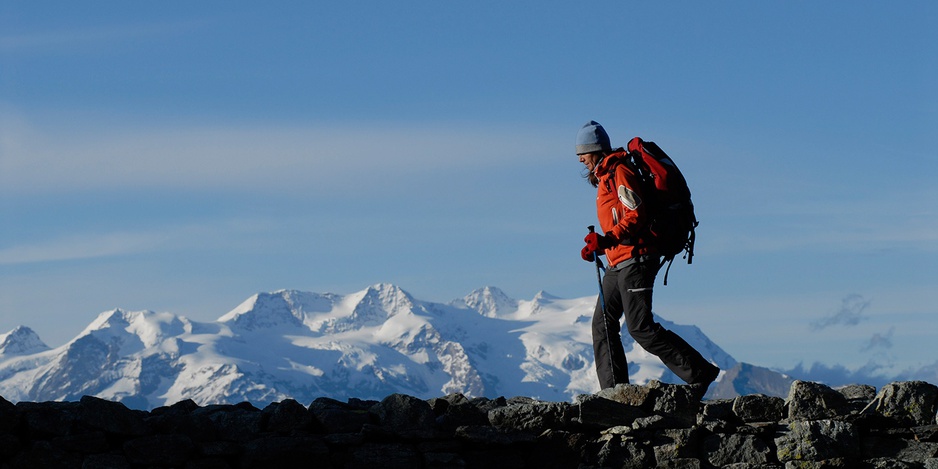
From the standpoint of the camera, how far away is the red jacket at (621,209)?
11977 millimetres

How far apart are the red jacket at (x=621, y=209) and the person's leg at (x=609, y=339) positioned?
393 millimetres

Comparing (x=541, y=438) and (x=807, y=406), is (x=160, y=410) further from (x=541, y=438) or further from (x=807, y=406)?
(x=807, y=406)

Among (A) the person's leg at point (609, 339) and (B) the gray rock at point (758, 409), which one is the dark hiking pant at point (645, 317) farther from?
(B) the gray rock at point (758, 409)

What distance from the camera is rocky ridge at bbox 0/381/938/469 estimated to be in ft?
33.9

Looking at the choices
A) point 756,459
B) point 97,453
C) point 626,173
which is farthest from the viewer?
point 626,173

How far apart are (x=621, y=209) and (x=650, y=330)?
123cm

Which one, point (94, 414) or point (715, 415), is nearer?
point (94, 414)

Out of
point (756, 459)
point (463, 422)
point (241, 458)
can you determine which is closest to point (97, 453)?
point (241, 458)

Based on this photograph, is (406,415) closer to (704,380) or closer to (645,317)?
(645,317)

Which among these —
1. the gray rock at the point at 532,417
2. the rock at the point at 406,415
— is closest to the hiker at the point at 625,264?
the gray rock at the point at 532,417

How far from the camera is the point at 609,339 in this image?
12742 millimetres

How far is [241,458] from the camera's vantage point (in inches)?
412

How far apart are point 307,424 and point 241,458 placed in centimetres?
69

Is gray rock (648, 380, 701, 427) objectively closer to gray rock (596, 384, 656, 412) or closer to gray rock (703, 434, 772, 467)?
gray rock (596, 384, 656, 412)
